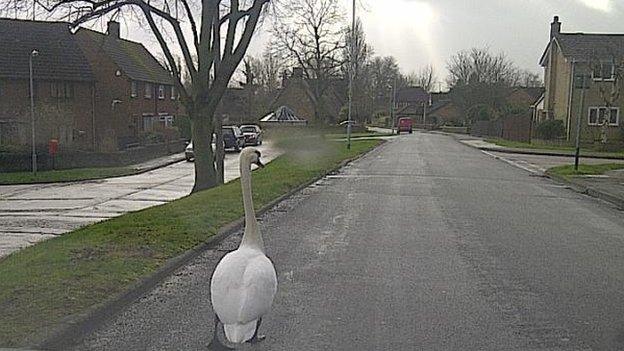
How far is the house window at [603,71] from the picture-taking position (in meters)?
51.2

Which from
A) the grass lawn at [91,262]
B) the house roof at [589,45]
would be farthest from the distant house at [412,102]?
the grass lawn at [91,262]

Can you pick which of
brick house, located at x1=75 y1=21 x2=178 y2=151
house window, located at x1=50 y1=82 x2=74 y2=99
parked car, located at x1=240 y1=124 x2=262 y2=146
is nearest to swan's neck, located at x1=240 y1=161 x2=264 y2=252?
brick house, located at x1=75 y1=21 x2=178 y2=151

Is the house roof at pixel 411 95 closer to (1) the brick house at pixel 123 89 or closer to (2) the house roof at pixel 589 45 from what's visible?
(2) the house roof at pixel 589 45

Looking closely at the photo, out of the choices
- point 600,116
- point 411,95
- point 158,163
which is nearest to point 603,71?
point 600,116

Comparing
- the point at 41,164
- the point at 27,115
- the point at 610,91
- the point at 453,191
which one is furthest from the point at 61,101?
the point at 610,91

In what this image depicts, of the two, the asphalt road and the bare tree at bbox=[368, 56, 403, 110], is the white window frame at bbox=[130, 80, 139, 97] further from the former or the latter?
the bare tree at bbox=[368, 56, 403, 110]

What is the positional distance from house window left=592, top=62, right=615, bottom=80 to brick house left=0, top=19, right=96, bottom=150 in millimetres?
34055

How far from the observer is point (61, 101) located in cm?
4603

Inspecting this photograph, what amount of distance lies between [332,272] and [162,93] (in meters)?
53.7

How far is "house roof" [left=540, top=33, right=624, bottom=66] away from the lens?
169 feet

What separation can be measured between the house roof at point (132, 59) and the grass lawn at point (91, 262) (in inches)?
1519

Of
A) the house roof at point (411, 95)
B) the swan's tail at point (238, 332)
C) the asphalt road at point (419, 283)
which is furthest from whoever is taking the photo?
the house roof at point (411, 95)

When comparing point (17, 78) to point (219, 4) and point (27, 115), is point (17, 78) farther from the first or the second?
point (219, 4)

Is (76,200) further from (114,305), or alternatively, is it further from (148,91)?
(148,91)
